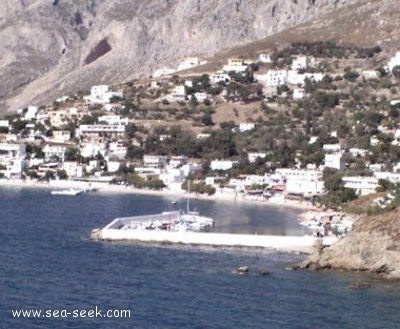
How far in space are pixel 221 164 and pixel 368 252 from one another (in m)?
45.4

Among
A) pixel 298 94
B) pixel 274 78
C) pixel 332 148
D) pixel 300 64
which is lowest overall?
pixel 332 148

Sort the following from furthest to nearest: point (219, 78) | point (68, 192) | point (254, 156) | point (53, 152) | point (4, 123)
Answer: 1. point (219, 78)
2. point (4, 123)
3. point (53, 152)
4. point (254, 156)
5. point (68, 192)

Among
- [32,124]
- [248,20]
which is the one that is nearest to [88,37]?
[248,20]

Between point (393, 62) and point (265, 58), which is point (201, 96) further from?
point (393, 62)

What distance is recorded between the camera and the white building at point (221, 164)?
8919 cm

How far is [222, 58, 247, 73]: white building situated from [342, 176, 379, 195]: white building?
4170 centimetres

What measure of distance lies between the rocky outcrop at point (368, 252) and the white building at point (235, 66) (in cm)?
7004

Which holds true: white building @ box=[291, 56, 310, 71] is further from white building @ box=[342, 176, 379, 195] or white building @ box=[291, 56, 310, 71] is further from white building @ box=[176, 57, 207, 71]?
white building @ box=[342, 176, 379, 195]

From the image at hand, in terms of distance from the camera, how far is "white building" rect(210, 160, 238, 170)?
8919cm

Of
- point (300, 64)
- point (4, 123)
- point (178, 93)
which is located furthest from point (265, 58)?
point (4, 123)

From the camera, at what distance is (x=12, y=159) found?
314ft

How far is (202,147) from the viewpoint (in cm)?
9419

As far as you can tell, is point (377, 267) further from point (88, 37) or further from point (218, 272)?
point (88, 37)

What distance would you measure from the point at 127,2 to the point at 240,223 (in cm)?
11665
